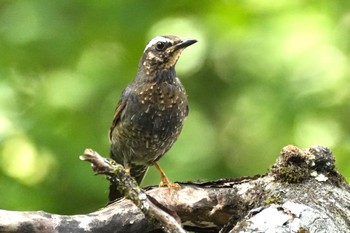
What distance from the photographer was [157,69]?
5.70 m

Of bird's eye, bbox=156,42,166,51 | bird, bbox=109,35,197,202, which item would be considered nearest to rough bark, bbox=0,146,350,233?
bird, bbox=109,35,197,202

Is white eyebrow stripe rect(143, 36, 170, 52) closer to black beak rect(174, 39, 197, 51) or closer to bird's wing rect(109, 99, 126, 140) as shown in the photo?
black beak rect(174, 39, 197, 51)

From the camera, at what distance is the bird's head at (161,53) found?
5.60 m

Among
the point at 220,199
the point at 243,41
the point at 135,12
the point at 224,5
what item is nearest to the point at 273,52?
the point at 243,41

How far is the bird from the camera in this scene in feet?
18.4

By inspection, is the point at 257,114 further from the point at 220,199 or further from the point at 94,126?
the point at 220,199

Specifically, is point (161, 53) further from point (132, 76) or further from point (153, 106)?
point (132, 76)

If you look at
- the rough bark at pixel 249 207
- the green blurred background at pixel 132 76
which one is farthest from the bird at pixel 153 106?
the rough bark at pixel 249 207

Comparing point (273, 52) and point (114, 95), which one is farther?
point (114, 95)

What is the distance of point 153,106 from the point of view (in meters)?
5.61

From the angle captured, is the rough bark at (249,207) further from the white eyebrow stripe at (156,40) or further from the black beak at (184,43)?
the white eyebrow stripe at (156,40)

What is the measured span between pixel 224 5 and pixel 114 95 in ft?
3.79

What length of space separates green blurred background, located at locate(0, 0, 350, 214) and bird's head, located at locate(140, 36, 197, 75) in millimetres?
502

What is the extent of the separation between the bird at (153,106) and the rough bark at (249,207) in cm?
98
